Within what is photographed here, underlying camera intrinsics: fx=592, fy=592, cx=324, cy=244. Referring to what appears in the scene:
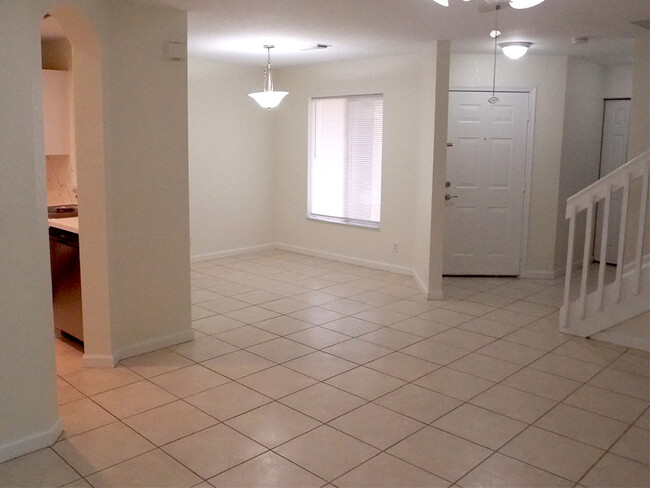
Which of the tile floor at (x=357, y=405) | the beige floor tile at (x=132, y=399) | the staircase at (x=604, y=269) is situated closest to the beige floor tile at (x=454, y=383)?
the tile floor at (x=357, y=405)

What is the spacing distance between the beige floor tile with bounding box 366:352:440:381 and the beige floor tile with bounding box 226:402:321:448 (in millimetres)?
865

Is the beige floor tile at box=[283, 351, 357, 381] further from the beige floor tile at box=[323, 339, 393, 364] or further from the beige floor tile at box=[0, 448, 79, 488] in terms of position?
the beige floor tile at box=[0, 448, 79, 488]

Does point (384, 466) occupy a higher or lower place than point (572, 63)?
lower

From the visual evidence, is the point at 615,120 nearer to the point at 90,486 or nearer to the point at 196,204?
the point at 196,204

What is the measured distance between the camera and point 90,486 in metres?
2.67

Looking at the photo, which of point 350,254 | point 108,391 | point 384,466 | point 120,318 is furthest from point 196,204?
point 384,466

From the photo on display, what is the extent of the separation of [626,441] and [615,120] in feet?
17.4

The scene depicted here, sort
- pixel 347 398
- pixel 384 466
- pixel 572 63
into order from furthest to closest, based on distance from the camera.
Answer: pixel 572 63 → pixel 347 398 → pixel 384 466

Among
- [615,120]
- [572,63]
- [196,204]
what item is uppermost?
[572,63]

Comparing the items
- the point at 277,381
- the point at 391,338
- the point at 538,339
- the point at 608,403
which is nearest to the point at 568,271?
the point at 538,339

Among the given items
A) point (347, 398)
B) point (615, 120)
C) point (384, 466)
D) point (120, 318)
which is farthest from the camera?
point (615, 120)

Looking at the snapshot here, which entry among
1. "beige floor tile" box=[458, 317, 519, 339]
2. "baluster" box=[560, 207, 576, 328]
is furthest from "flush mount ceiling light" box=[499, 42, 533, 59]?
"beige floor tile" box=[458, 317, 519, 339]

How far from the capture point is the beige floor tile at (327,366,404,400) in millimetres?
3695

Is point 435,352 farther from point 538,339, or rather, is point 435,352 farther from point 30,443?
point 30,443
